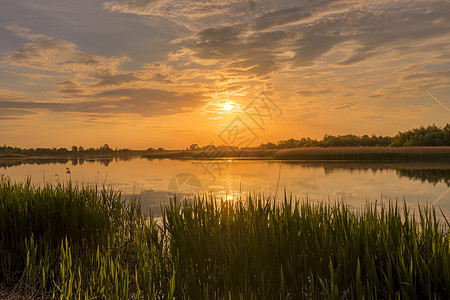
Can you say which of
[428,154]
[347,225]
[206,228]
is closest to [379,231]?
[347,225]

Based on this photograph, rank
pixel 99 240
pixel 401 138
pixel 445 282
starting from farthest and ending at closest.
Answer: pixel 401 138, pixel 99 240, pixel 445 282

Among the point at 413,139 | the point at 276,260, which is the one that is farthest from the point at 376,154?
the point at 276,260

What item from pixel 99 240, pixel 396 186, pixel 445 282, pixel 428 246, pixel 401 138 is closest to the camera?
pixel 445 282

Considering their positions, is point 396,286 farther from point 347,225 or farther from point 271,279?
point 271,279

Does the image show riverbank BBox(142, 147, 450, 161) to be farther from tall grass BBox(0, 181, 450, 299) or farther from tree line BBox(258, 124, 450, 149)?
tall grass BBox(0, 181, 450, 299)

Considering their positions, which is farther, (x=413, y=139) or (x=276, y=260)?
(x=413, y=139)

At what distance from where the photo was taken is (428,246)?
14.1 feet

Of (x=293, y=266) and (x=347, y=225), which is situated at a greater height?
(x=347, y=225)

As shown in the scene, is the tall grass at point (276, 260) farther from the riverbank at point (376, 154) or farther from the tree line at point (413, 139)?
the tree line at point (413, 139)

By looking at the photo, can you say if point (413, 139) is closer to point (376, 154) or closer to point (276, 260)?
point (376, 154)

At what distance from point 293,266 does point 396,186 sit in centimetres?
1539

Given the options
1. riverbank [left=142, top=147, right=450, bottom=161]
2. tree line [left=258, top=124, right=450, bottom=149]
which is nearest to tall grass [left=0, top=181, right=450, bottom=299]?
riverbank [left=142, top=147, right=450, bottom=161]

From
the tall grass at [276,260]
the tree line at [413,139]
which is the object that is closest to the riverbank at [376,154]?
the tree line at [413,139]

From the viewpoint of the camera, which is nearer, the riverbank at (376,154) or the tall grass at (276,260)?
the tall grass at (276,260)
